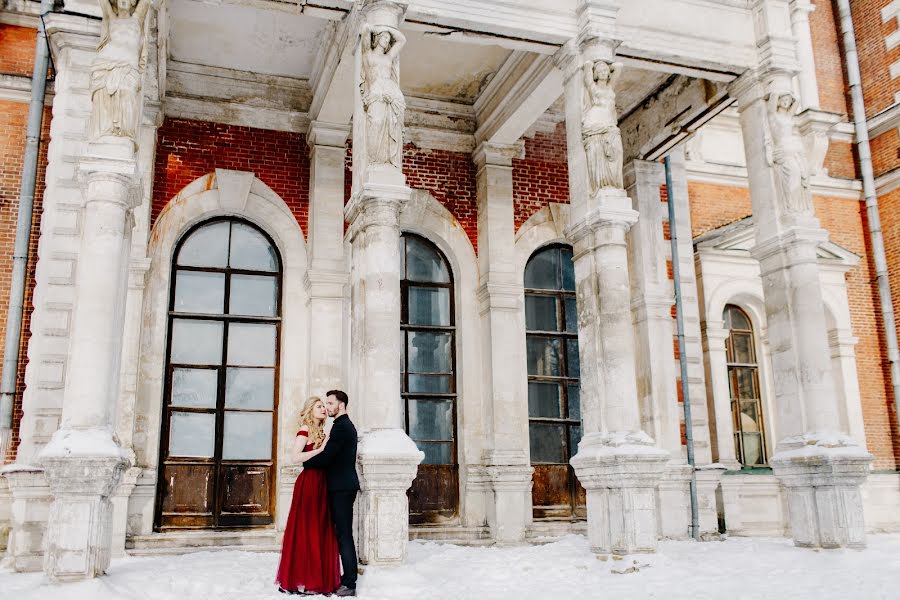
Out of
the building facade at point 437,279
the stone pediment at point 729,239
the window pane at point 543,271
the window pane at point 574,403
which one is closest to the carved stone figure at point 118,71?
the building facade at point 437,279

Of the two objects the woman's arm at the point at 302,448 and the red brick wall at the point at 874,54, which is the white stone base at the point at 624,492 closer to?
the woman's arm at the point at 302,448

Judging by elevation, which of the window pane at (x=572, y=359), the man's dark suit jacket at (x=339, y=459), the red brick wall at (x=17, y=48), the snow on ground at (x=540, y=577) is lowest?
the snow on ground at (x=540, y=577)

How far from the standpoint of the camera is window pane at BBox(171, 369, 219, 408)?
10.6 m

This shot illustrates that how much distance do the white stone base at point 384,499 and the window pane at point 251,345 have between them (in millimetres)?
3940

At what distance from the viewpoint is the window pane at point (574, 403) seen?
39.4 ft

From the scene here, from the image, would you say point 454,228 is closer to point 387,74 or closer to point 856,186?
point 387,74

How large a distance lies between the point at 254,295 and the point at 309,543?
16.9 feet

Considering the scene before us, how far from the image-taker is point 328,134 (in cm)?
1124

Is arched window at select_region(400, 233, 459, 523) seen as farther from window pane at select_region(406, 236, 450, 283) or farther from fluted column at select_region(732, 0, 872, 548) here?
fluted column at select_region(732, 0, 872, 548)

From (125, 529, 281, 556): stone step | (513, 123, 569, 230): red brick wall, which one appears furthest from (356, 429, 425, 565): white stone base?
(513, 123, 569, 230): red brick wall

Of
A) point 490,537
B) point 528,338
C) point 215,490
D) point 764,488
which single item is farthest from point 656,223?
point 215,490

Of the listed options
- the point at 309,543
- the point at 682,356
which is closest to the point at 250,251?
the point at 309,543

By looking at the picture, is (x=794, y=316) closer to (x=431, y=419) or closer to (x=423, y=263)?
(x=431, y=419)

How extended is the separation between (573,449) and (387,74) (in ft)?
19.8
